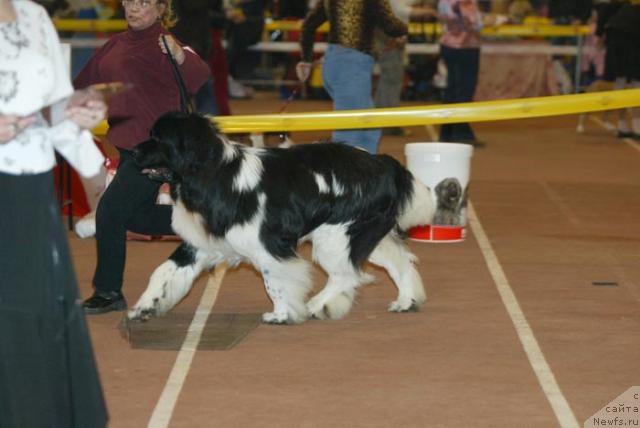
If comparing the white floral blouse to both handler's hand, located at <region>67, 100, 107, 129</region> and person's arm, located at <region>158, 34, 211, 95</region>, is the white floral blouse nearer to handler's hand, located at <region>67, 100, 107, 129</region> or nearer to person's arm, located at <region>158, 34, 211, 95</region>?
handler's hand, located at <region>67, 100, 107, 129</region>

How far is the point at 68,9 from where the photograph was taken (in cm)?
2008

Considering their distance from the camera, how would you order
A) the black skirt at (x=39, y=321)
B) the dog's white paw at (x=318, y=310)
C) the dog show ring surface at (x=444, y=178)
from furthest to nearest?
the dog show ring surface at (x=444, y=178) < the dog's white paw at (x=318, y=310) < the black skirt at (x=39, y=321)

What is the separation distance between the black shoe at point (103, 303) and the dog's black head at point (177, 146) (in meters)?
0.93

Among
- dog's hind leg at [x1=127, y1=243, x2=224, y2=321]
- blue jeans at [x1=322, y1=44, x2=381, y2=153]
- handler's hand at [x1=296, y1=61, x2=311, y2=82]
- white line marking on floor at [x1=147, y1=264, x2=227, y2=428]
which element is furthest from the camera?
blue jeans at [x1=322, y1=44, x2=381, y2=153]

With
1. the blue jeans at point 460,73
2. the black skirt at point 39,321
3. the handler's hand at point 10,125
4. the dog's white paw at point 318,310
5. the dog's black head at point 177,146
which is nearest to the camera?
the handler's hand at point 10,125

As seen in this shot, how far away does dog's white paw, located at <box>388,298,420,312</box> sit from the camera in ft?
22.2

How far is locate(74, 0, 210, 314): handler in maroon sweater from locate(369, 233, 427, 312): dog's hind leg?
51.9 inches

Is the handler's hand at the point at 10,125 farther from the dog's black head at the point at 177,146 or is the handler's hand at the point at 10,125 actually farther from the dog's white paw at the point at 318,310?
the dog's white paw at the point at 318,310

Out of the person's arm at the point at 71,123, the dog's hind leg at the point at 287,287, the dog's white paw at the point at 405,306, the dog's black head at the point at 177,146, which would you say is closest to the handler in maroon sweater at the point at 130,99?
the dog's black head at the point at 177,146

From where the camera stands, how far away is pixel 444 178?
8469 millimetres

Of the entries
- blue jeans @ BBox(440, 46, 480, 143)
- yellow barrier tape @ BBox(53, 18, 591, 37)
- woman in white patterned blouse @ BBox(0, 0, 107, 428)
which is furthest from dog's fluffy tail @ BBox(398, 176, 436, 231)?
yellow barrier tape @ BBox(53, 18, 591, 37)

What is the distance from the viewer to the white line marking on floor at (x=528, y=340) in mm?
5051

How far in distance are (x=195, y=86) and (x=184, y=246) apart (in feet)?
2.85

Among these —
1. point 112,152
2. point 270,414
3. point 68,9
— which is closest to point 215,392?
point 270,414
